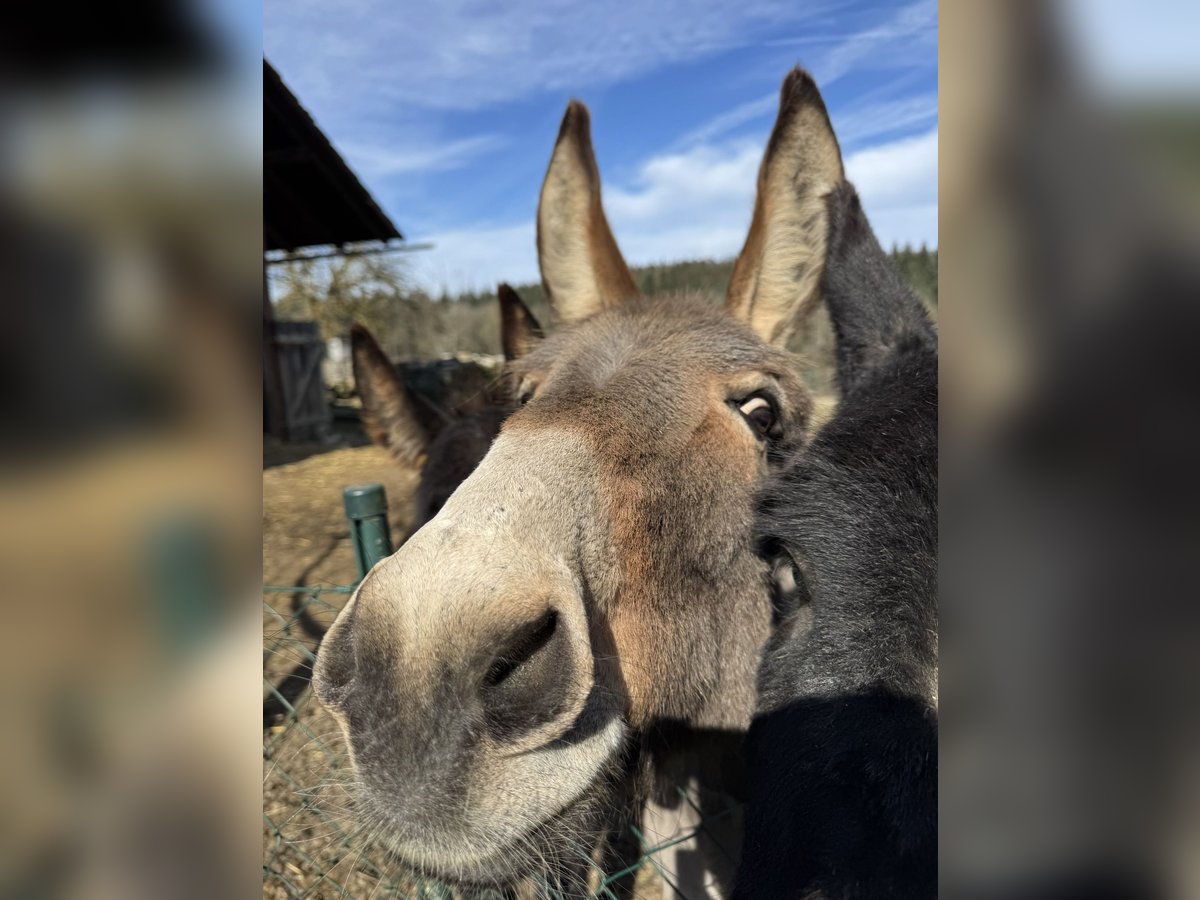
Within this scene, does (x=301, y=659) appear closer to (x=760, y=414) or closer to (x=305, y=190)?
(x=760, y=414)

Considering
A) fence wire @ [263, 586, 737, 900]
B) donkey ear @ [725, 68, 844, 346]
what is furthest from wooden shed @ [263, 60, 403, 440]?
donkey ear @ [725, 68, 844, 346]

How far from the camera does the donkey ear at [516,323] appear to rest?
322cm

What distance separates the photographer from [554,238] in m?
3.12

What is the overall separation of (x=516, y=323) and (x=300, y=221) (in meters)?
11.2

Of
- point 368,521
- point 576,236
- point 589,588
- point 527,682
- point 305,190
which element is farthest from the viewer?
point 305,190

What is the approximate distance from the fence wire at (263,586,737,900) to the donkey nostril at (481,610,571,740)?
0.46 m

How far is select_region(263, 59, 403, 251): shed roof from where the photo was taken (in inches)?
408

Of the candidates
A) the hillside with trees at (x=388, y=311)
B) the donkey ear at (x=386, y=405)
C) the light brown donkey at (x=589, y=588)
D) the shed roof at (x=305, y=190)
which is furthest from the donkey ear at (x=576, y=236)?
the hillside with trees at (x=388, y=311)

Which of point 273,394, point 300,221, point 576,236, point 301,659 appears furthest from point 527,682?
point 273,394

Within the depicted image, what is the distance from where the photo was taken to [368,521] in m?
2.43

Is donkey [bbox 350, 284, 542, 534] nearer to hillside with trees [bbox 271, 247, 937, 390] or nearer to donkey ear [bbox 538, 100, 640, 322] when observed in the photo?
donkey ear [bbox 538, 100, 640, 322]
